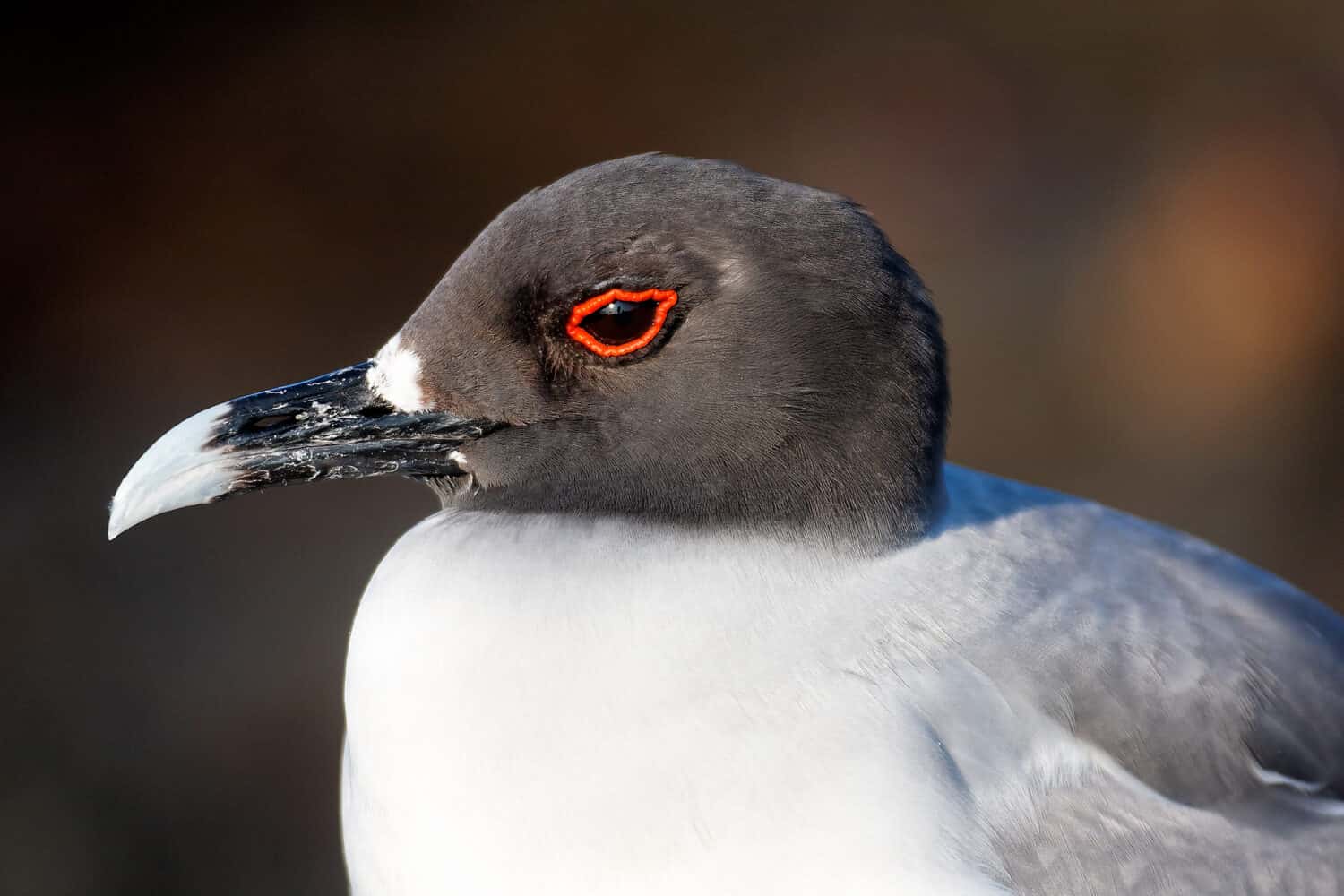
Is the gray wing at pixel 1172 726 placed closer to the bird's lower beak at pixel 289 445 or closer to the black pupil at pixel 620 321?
the black pupil at pixel 620 321

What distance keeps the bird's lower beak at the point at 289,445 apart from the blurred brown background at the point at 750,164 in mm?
3509

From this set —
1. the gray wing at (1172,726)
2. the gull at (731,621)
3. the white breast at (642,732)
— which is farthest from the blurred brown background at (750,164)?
the gray wing at (1172,726)

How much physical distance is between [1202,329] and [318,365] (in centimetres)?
444

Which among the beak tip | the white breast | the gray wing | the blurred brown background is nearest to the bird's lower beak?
the beak tip

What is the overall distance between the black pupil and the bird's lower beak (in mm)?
276

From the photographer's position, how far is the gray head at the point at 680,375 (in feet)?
7.38

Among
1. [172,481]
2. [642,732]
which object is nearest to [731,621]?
[642,732]

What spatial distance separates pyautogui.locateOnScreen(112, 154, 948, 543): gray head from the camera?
225 cm

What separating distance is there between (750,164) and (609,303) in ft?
17.2

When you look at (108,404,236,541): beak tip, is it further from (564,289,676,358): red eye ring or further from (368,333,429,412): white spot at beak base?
(564,289,676,358): red eye ring

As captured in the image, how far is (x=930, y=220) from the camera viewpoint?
7.29 m

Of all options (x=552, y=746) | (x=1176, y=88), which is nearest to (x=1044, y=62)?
(x=1176, y=88)

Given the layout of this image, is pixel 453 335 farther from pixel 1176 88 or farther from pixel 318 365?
pixel 1176 88

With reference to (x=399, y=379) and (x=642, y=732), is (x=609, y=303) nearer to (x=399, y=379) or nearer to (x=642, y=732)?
(x=399, y=379)
